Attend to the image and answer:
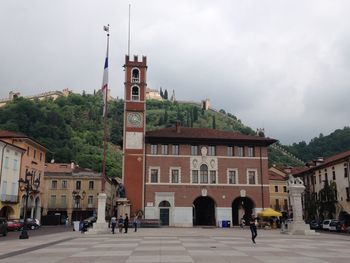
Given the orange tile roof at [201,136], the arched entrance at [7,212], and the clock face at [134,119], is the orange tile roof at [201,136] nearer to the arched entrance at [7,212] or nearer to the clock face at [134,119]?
the clock face at [134,119]

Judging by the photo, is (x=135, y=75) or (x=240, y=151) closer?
(x=240, y=151)

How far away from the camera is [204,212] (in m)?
59.3

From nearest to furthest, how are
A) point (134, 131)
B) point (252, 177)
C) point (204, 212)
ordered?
point (134, 131) → point (252, 177) → point (204, 212)

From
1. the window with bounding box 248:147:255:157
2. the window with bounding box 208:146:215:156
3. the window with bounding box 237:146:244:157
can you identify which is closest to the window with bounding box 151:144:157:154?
the window with bounding box 208:146:215:156

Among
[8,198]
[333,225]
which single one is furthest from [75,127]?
[333,225]

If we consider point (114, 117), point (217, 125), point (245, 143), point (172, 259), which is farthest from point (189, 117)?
point (172, 259)

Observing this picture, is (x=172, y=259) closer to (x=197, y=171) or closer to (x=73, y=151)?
(x=197, y=171)

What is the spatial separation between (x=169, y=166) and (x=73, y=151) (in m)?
65.1

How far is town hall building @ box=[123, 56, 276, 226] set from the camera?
51.7 meters

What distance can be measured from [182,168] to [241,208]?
12.3 meters

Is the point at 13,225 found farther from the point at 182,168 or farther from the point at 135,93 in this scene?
the point at 135,93

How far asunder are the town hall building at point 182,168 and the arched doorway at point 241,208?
0.36 m

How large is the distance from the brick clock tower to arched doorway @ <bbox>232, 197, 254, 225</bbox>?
14587mm

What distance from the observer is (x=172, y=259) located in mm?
13781
